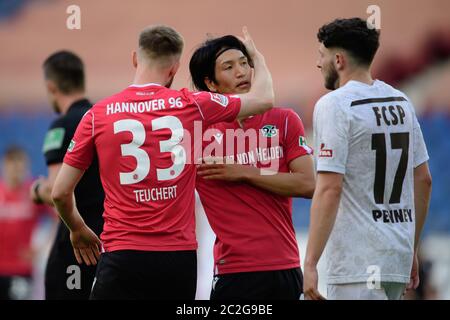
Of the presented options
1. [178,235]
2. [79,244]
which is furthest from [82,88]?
[178,235]

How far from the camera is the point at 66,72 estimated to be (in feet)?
20.6

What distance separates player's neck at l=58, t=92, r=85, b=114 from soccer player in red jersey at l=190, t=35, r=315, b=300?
1640 millimetres

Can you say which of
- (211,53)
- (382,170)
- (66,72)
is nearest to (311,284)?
(382,170)

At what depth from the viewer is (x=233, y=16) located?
495 inches

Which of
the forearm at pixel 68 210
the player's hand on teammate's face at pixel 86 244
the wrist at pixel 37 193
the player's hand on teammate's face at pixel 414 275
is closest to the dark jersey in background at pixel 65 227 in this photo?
the wrist at pixel 37 193

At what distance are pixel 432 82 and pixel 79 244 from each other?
8.52 metres

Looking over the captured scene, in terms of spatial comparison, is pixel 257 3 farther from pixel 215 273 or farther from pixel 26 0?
pixel 215 273

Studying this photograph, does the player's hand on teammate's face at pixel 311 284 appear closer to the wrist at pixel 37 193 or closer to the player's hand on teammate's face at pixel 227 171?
the player's hand on teammate's face at pixel 227 171

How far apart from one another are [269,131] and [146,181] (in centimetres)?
85

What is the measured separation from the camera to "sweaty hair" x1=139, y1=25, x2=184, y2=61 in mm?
4637

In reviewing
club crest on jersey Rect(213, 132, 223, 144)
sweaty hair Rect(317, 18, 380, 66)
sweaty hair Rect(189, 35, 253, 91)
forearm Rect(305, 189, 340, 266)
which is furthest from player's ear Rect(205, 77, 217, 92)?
forearm Rect(305, 189, 340, 266)

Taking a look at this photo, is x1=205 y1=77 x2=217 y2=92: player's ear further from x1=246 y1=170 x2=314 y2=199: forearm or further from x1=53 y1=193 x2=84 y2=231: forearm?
x1=53 y1=193 x2=84 y2=231: forearm

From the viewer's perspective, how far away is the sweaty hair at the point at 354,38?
14.4ft
